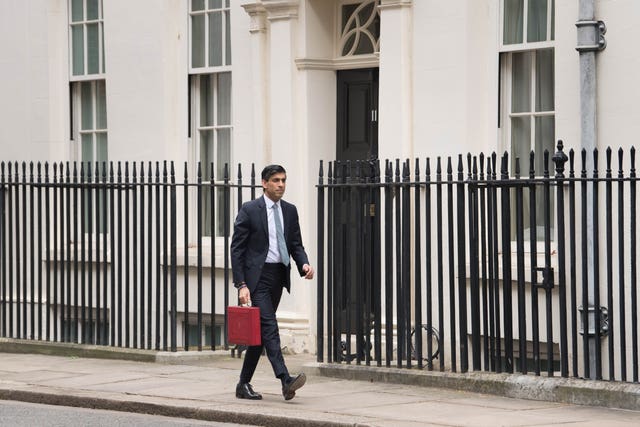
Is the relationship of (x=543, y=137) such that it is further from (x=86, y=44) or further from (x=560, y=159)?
(x=86, y=44)

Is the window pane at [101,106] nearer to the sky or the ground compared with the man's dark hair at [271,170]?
nearer to the sky

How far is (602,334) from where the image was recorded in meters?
12.3

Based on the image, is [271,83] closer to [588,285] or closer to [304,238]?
[304,238]

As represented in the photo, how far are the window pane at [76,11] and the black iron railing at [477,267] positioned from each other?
227 inches

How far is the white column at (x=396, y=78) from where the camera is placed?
14508 mm

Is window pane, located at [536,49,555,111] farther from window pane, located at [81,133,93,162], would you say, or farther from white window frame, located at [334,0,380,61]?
window pane, located at [81,133,93,162]

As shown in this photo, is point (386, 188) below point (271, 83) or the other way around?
below

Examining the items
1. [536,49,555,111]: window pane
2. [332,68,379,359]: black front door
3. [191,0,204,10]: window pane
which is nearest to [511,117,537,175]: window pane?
[536,49,555,111]: window pane

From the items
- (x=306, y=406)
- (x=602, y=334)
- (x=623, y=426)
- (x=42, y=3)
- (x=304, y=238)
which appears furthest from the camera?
(x=42, y=3)

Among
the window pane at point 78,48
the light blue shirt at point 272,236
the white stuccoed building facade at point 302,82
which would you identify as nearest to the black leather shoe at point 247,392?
the light blue shirt at point 272,236

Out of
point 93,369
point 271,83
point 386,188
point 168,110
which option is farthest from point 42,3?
→ point 386,188

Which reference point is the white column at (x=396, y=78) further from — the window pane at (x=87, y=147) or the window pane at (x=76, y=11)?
the window pane at (x=76, y=11)

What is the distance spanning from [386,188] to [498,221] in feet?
3.36

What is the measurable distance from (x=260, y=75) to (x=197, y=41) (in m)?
1.40
